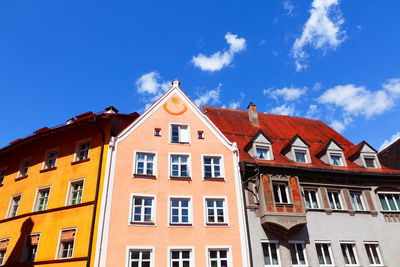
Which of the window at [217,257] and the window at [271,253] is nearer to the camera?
the window at [217,257]

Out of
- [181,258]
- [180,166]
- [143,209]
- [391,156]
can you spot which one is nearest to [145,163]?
[180,166]

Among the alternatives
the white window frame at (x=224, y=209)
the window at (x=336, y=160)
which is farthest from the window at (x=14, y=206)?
the window at (x=336, y=160)

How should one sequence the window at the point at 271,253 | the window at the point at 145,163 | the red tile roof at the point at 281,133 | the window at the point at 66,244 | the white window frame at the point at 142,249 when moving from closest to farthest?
1. the white window frame at the point at 142,249
2. the window at the point at 66,244
3. the window at the point at 271,253
4. the window at the point at 145,163
5. the red tile roof at the point at 281,133

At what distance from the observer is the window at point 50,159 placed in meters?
22.2

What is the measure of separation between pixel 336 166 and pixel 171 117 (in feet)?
46.4

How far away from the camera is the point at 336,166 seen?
79.5 ft

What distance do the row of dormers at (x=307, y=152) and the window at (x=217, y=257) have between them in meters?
7.84

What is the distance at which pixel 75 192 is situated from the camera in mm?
19906

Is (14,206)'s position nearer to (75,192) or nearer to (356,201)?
(75,192)

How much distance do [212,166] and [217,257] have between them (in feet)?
20.5

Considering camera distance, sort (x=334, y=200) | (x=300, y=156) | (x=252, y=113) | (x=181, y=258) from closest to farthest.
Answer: (x=181, y=258), (x=334, y=200), (x=300, y=156), (x=252, y=113)

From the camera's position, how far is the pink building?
57.5 feet

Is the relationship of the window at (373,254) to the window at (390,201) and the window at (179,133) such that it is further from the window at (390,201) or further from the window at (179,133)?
the window at (179,133)

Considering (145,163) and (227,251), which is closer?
(227,251)
